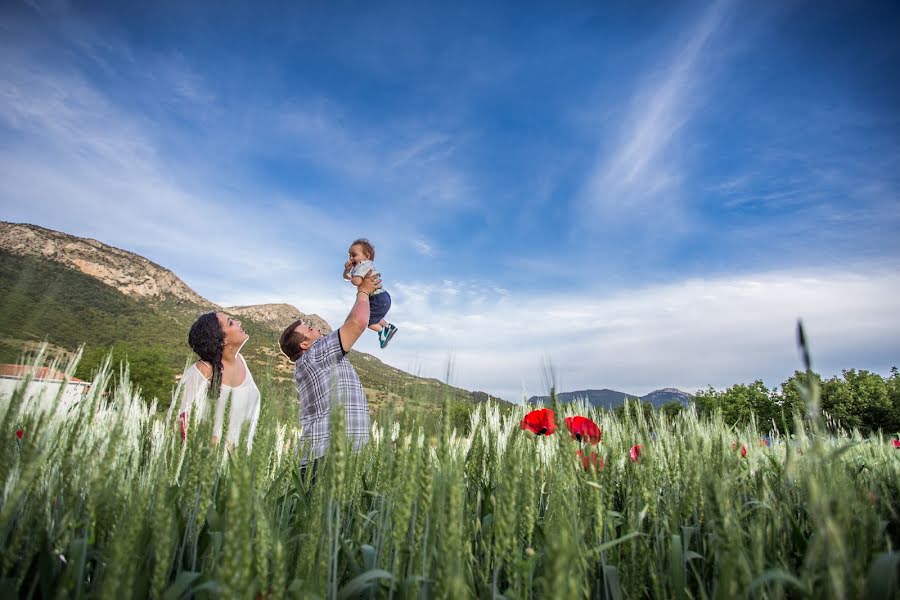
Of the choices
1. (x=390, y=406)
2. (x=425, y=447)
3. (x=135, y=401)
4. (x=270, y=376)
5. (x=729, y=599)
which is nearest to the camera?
(x=729, y=599)

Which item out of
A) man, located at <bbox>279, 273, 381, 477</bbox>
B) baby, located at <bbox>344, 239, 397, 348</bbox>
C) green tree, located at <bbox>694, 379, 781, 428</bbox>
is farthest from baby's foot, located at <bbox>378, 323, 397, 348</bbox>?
green tree, located at <bbox>694, 379, 781, 428</bbox>

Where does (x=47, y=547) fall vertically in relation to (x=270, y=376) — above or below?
below

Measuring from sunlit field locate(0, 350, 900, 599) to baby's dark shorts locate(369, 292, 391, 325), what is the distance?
454 cm

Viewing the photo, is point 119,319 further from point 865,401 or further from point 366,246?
point 865,401

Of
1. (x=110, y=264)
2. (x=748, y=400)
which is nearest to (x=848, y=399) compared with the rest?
(x=748, y=400)

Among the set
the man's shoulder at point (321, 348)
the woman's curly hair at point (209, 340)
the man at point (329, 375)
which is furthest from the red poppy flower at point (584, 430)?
the woman's curly hair at point (209, 340)

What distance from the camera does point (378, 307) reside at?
7289 millimetres

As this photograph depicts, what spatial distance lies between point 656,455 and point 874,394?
31123 millimetres

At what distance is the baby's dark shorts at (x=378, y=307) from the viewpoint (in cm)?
724

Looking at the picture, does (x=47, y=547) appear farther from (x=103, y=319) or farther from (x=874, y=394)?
(x=103, y=319)

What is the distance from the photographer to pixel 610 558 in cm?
202

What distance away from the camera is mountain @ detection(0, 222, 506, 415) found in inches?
72.9

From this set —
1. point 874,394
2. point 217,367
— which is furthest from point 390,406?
point 874,394

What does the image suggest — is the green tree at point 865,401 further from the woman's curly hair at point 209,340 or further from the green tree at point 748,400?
the woman's curly hair at point 209,340
